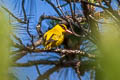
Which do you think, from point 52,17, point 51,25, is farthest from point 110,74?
point 51,25

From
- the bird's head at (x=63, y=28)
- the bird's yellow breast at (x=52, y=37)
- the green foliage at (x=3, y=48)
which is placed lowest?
the bird's yellow breast at (x=52, y=37)

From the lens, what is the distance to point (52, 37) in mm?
1926

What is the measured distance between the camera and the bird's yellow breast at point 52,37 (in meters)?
1.66

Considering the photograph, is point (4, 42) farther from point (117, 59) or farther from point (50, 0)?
point (50, 0)

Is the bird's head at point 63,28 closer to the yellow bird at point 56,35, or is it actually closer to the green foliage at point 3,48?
the yellow bird at point 56,35

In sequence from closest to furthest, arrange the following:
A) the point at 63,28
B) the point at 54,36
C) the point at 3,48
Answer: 1. the point at 3,48
2. the point at 63,28
3. the point at 54,36

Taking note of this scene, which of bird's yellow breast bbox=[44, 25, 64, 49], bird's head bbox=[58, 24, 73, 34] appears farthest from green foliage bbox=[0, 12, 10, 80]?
bird's head bbox=[58, 24, 73, 34]

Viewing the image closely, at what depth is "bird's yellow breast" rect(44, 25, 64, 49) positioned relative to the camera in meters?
1.66

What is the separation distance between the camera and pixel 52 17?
1520 mm

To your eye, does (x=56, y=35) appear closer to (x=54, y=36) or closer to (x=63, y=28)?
(x=54, y=36)

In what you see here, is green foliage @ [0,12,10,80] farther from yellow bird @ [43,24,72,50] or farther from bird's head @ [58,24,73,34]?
bird's head @ [58,24,73,34]

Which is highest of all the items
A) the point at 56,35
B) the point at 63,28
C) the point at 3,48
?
the point at 3,48

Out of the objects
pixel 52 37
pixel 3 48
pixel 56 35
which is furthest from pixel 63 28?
pixel 3 48

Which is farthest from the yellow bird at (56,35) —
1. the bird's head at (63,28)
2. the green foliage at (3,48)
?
the green foliage at (3,48)
